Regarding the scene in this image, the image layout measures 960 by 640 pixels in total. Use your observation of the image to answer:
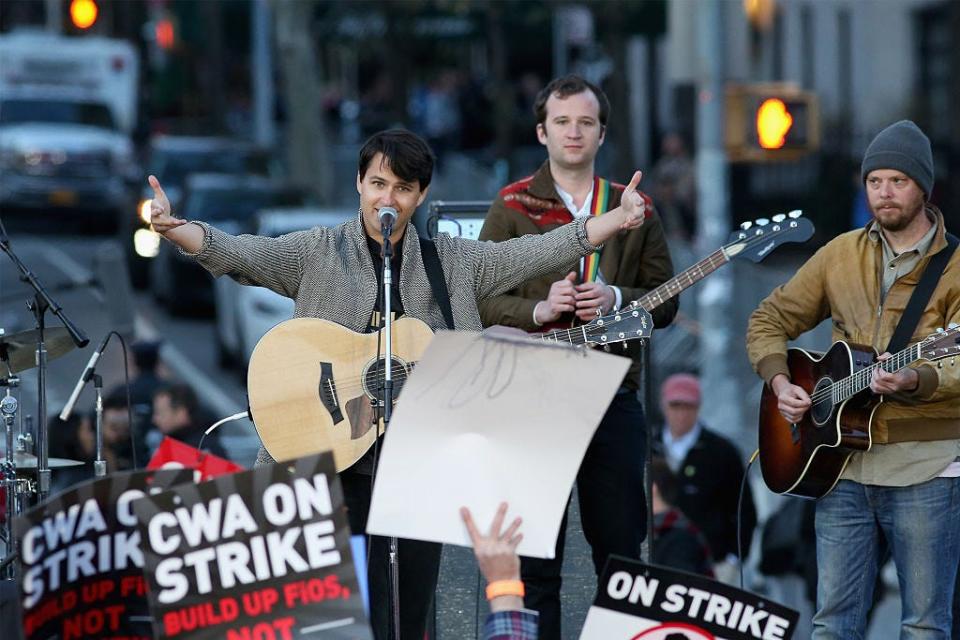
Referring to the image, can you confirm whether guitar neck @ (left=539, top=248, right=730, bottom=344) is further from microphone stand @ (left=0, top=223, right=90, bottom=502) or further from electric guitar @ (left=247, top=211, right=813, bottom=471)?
microphone stand @ (left=0, top=223, right=90, bottom=502)

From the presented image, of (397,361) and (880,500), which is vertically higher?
(397,361)

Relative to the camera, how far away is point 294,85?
31000 mm

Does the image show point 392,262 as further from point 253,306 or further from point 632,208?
point 253,306

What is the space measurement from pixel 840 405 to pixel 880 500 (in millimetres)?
348

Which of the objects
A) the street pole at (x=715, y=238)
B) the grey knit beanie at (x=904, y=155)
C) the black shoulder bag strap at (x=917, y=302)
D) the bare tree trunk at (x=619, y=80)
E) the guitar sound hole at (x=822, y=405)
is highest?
the bare tree trunk at (x=619, y=80)

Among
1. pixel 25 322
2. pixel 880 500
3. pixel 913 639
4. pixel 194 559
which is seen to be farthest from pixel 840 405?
pixel 25 322

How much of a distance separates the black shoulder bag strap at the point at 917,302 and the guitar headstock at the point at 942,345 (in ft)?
0.55

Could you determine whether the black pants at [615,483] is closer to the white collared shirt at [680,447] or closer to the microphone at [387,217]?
the microphone at [387,217]

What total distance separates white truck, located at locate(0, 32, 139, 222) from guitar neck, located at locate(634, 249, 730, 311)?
727 inches

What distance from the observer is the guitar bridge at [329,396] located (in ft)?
19.9

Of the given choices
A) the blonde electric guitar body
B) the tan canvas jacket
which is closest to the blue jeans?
the tan canvas jacket

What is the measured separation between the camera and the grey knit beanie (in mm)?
6395

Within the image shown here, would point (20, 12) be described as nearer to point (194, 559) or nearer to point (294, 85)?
point (294, 85)

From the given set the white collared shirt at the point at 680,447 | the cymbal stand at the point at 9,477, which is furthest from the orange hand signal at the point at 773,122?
the cymbal stand at the point at 9,477
